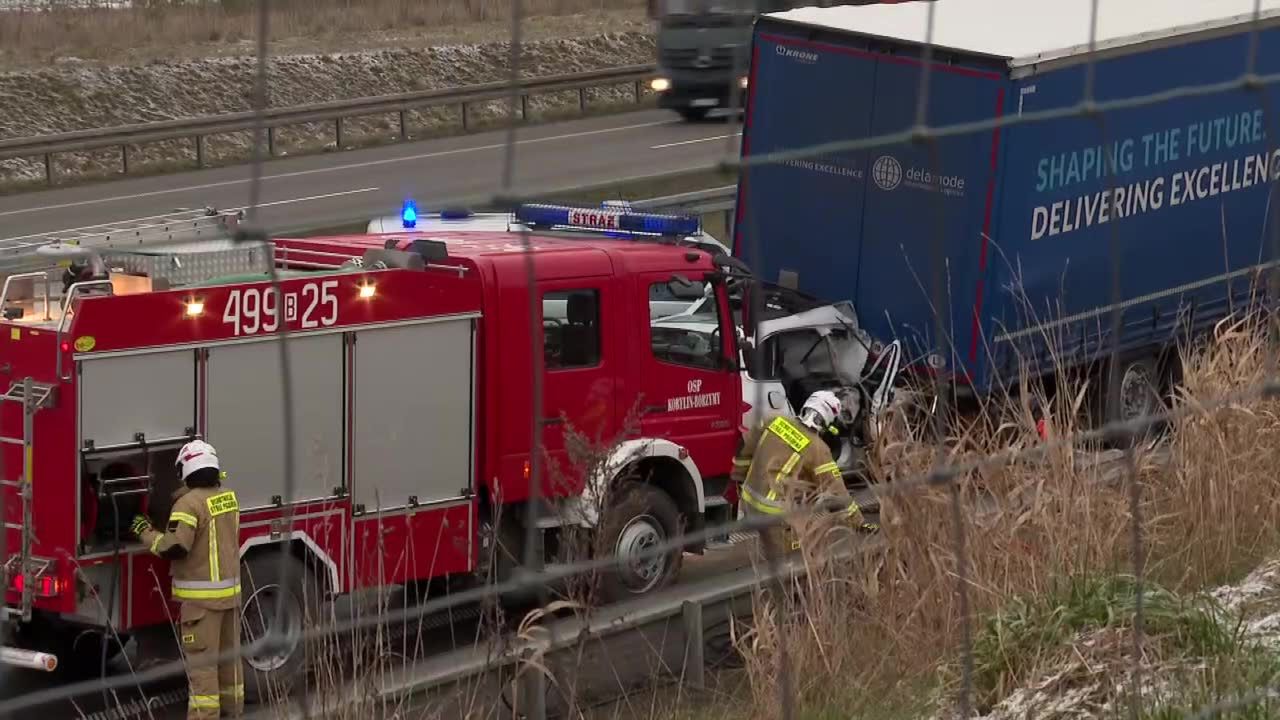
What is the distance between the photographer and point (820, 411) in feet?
33.3

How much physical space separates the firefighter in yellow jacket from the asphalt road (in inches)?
167

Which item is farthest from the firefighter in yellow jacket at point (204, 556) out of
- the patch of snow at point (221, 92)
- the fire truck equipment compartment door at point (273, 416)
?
the patch of snow at point (221, 92)

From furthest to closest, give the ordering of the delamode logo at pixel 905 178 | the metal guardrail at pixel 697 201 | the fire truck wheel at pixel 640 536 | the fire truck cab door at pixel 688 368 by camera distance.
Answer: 1. the metal guardrail at pixel 697 201
2. the delamode logo at pixel 905 178
3. the fire truck cab door at pixel 688 368
4. the fire truck wheel at pixel 640 536

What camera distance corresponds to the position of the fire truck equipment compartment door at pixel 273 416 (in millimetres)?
9398

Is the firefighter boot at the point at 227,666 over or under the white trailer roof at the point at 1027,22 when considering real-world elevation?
under

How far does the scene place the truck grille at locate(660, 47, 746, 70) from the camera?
19734mm

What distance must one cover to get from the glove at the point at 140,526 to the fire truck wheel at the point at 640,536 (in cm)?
218

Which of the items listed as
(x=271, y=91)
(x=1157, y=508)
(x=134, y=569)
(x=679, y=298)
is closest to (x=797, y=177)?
(x=679, y=298)

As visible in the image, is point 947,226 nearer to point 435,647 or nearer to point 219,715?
point 435,647

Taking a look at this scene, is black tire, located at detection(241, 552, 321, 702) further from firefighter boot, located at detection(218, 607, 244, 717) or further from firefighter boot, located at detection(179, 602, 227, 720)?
firefighter boot, located at detection(179, 602, 227, 720)

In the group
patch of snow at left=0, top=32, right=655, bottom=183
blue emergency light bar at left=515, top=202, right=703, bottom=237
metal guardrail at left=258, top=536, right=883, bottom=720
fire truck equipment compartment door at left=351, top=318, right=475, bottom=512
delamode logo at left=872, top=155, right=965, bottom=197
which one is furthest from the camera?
patch of snow at left=0, top=32, right=655, bottom=183

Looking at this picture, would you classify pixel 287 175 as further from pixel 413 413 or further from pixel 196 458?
pixel 196 458

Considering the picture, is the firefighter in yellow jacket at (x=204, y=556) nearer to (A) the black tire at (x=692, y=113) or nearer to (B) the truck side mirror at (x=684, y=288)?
(B) the truck side mirror at (x=684, y=288)

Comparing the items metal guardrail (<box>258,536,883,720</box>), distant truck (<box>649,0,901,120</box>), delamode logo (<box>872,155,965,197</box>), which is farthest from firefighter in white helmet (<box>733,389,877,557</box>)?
distant truck (<box>649,0,901,120</box>)
